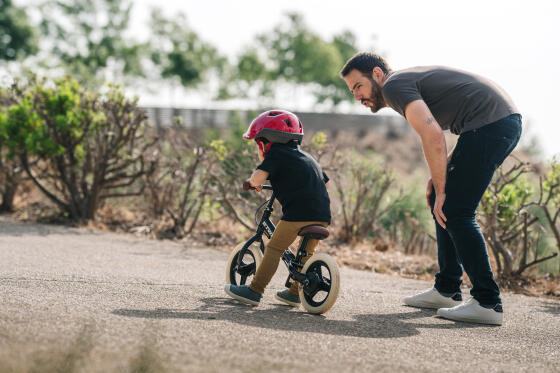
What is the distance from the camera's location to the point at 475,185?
12.8ft

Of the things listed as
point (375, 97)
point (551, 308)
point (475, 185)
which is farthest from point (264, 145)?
point (551, 308)

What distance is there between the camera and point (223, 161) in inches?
323

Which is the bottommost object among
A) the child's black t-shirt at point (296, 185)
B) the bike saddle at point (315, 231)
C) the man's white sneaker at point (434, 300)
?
the man's white sneaker at point (434, 300)

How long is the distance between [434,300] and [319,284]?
1071 millimetres

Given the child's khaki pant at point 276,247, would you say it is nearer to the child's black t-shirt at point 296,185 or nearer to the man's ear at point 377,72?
the child's black t-shirt at point 296,185

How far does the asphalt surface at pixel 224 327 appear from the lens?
2652 mm

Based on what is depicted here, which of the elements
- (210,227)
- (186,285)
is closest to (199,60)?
(210,227)

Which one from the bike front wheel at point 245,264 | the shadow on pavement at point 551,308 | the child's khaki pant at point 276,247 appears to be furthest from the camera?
the shadow on pavement at point 551,308

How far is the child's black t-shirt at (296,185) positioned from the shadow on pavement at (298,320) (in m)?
0.65

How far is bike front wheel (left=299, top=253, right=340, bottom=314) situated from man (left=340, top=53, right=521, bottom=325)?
2.61 feet

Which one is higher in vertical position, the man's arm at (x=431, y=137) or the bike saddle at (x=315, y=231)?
the man's arm at (x=431, y=137)

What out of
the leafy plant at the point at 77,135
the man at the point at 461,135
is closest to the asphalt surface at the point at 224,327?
the man at the point at 461,135

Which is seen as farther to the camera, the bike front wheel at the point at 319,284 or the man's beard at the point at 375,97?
the man's beard at the point at 375,97

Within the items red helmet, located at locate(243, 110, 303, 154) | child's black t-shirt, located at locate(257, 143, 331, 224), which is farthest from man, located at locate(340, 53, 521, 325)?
child's black t-shirt, located at locate(257, 143, 331, 224)
